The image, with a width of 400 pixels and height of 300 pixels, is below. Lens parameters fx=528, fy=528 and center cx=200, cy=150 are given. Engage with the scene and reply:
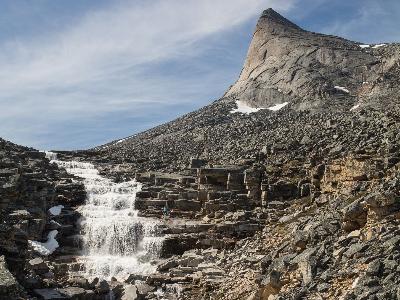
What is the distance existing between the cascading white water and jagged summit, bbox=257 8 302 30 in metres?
62.7

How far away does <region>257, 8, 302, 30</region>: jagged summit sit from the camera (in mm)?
102375

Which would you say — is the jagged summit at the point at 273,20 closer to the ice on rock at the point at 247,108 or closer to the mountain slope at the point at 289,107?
the mountain slope at the point at 289,107

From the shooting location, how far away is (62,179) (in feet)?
165

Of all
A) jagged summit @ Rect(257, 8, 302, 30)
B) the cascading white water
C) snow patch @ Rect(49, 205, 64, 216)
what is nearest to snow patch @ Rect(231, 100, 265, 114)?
jagged summit @ Rect(257, 8, 302, 30)

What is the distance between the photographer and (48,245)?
39.7 metres

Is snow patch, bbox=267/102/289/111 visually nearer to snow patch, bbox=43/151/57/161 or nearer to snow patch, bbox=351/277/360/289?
snow patch, bbox=43/151/57/161

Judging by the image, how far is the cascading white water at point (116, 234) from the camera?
37562 millimetres

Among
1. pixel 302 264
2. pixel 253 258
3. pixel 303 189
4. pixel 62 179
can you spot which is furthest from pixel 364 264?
pixel 62 179

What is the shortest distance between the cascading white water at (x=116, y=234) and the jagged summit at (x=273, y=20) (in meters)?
62.7

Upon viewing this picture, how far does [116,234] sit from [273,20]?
73404 mm

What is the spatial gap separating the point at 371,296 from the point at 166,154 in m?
46.4

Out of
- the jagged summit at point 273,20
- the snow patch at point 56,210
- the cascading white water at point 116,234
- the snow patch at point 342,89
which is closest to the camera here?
the cascading white water at point 116,234

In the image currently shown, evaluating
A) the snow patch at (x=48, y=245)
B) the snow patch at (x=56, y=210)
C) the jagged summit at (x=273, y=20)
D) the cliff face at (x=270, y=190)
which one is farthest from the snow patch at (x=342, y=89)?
the snow patch at (x=48, y=245)

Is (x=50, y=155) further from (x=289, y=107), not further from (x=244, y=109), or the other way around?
(x=289, y=107)
